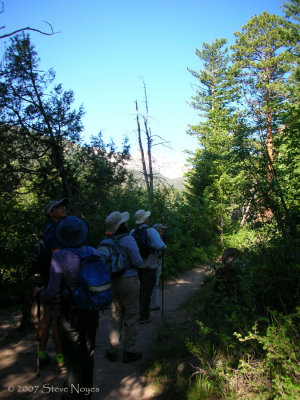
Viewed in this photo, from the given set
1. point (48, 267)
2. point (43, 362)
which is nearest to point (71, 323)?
point (48, 267)

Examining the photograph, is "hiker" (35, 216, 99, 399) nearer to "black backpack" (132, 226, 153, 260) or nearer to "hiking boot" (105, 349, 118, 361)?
"hiking boot" (105, 349, 118, 361)

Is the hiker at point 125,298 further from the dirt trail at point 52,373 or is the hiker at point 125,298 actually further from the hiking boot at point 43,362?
the hiking boot at point 43,362

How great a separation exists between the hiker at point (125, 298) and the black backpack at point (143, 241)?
44.3 inches

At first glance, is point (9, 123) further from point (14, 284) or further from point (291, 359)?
point (291, 359)

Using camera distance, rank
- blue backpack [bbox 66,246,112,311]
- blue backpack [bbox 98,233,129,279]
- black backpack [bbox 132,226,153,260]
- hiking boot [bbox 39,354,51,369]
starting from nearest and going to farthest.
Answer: blue backpack [bbox 66,246,112,311] < hiking boot [bbox 39,354,51,369] < blue backpack [bbox 98,233,129,279] < black backpack [bbox 132,226,153,260]

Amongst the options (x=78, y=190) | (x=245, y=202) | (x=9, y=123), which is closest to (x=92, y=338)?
(x=245, y=202)

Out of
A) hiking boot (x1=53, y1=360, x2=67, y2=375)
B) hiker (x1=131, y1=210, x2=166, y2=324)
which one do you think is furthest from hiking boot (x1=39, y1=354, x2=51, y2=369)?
hiker (x1=131, y1=210, x2=166, y2=324)

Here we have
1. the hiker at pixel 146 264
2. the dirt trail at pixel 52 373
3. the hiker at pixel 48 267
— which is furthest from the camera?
the hiker at pixel 146 264

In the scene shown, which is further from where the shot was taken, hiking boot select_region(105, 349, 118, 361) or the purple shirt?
hiking boot select_region(105, 349, 118, 361)

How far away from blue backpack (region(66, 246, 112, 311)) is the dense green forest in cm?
127

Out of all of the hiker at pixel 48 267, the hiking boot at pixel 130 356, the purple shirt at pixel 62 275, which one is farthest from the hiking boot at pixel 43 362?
the purple shirt at pixel 62 275

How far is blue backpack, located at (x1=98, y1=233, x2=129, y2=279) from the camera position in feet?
13.6

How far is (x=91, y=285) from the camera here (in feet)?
9.77

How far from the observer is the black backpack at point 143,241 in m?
5.55
